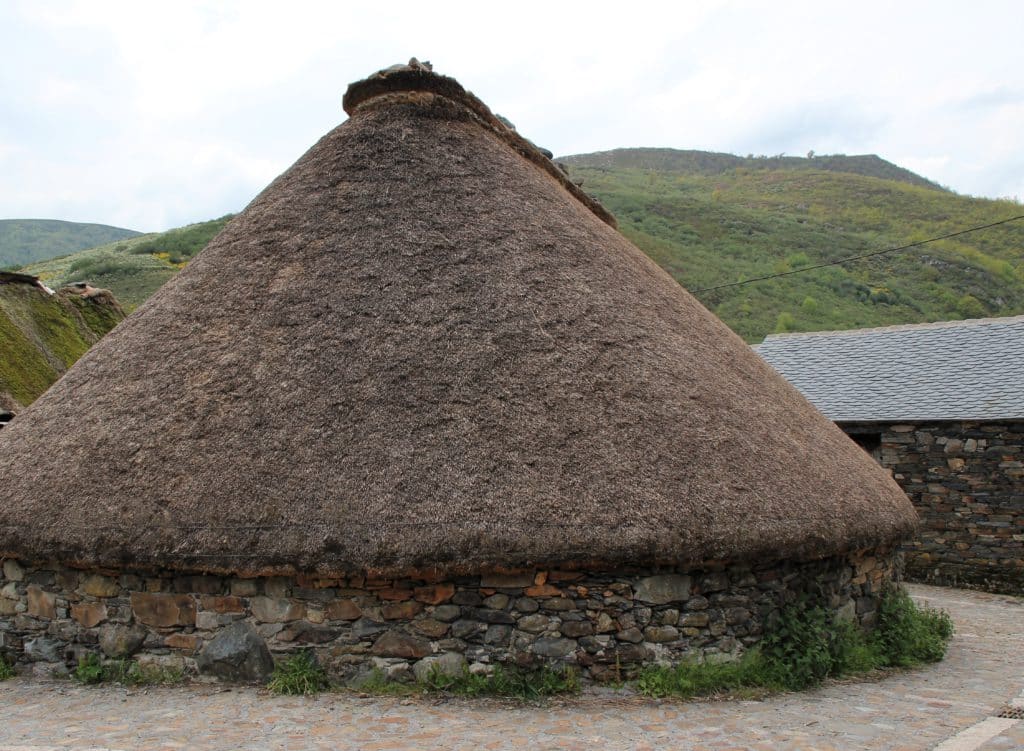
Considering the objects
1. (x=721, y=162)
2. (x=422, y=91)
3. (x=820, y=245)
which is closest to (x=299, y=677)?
(x=422, y=91)

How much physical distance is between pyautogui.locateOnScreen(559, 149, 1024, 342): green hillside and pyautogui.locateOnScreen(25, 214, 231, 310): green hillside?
842 inches

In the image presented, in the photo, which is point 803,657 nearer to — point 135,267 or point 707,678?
point 707,678

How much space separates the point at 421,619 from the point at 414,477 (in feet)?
3.35

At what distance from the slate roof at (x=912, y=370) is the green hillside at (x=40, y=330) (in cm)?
1310

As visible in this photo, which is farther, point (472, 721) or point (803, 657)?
point (803, 657)

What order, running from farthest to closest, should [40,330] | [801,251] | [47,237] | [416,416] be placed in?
[47,237] → [801,251] → [40,330] → [416,416]

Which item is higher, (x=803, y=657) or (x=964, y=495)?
(x=964, y=495)

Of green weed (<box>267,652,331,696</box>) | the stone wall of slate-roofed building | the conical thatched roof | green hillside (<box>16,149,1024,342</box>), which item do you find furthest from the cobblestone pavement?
green hillside (<box>16,149,1024,342</box>)

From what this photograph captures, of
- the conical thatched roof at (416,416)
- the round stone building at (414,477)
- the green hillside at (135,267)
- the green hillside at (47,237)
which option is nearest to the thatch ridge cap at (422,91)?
the conical thatched roof at (416,416)

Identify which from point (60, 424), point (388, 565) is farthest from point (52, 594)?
point (388, 565)

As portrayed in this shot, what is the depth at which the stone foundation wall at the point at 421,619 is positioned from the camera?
620cm

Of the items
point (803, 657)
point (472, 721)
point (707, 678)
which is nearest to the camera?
point (472, 721)

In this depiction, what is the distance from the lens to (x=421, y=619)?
20.4ft

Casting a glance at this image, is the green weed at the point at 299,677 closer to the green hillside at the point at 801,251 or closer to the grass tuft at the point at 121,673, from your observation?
the grass tuft at the point at 121,673
